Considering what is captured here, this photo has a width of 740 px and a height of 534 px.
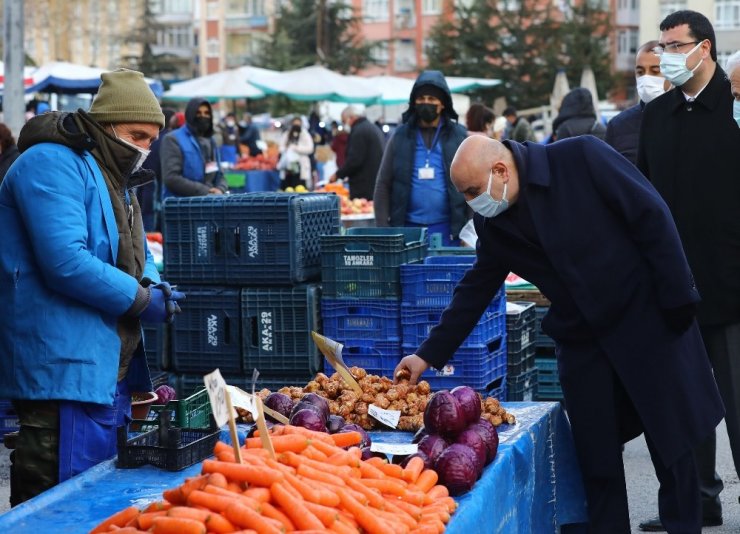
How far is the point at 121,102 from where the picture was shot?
15.1ft

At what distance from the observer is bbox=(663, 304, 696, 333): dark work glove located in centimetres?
479

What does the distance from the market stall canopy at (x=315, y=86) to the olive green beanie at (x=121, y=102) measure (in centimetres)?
2327

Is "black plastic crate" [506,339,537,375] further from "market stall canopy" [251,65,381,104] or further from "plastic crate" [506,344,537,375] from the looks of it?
"market stall canopy" [251,65,381,104]

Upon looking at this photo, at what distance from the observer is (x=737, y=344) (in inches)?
236

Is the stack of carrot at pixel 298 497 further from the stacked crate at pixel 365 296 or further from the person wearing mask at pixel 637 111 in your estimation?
the person wearing mask at pixel 637 111

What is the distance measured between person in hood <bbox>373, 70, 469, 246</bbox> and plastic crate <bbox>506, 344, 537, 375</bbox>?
66.8 inches

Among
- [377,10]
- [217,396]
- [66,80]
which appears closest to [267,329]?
[217,396]

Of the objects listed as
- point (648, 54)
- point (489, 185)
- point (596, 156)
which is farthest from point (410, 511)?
point (648, 54)

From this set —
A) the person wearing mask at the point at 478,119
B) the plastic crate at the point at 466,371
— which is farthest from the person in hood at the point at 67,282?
the person wearing mask at the point at 478,119

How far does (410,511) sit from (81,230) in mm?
1541

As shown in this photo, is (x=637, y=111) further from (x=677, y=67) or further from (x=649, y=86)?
(x=677, y=67)

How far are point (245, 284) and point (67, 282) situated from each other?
9.81 ft

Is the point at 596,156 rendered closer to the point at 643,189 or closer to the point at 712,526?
the point at 643,189

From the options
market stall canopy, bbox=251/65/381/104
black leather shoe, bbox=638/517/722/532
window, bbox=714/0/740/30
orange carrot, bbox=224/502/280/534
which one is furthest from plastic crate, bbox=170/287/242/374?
window, bbox=714/0/740/30
